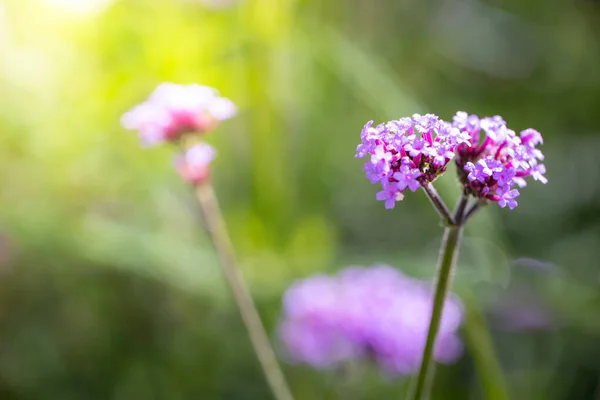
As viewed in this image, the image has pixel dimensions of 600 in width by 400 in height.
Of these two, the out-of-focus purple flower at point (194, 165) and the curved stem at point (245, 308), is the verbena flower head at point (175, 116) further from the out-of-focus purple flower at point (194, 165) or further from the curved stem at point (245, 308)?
the curved stem at point (245, 308)

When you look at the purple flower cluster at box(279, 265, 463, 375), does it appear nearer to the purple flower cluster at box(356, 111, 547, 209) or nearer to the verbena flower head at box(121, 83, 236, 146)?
the verbena flower head at box(121, 83, 236, 146)

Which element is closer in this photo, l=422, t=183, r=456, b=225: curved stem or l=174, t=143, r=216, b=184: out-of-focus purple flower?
l=422, t=183, r=456, b=225: curved stem

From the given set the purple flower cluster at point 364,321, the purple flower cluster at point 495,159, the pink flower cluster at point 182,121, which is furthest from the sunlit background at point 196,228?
the purple flower cluster at point 495,159

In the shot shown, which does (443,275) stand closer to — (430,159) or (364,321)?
(430,159)

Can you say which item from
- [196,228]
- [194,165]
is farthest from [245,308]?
[196,228]

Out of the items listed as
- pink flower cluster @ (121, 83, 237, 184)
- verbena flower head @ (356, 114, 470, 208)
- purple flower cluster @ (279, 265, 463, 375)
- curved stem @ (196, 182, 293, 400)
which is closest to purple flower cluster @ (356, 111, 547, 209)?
verbena flower head @ (356, 114, 470, 208)

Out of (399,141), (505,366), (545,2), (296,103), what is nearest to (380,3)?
(545,2)

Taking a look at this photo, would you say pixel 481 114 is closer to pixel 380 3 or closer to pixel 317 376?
pixel 380 3
